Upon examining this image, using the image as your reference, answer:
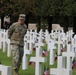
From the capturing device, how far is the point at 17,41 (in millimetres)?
12758

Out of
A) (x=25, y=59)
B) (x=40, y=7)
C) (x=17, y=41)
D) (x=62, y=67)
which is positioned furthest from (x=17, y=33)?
(x=40, y=7)

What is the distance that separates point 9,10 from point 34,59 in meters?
36.2

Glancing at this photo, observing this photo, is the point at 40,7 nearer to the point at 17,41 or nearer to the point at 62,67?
the point at 17,41

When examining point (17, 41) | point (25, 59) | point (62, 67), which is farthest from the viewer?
point (25, 59)

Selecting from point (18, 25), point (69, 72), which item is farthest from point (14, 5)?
point (69, 72)

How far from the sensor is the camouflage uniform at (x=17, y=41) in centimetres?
1262

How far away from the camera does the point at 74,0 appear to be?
1635 inches

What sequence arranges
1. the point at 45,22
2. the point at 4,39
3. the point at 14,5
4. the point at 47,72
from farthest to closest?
1. the point at 45,22
2. the point at 14,5
3. the point at 4,39
4. the point at 47,72

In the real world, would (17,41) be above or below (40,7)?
below

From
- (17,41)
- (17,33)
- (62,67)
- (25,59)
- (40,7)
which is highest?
(40,7)

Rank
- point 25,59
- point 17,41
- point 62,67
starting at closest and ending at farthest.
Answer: point 62,67, point 17,41, point 25,59

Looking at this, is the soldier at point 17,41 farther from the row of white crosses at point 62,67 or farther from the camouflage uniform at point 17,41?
the row of white crosses at point 62,67

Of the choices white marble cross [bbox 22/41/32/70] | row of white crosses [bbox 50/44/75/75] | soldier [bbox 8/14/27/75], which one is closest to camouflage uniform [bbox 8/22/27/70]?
soldier [bbox 8/14/27/75]

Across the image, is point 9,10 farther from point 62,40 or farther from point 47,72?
point 47,72
